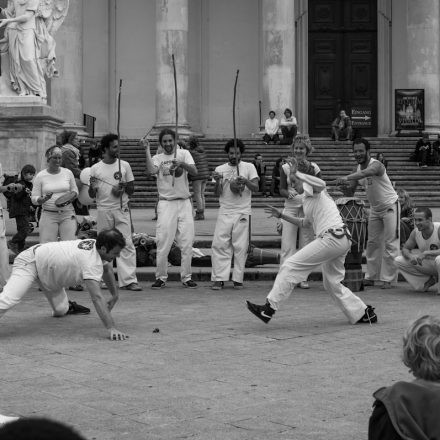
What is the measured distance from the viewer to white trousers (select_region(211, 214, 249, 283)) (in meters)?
12.7

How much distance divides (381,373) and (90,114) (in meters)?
28.8

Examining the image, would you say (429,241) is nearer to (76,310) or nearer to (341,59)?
(76,310)

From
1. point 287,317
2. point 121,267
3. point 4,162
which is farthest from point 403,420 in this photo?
point 4,162

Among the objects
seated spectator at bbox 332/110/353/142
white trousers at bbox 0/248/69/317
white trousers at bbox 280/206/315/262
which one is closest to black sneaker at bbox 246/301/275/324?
white trousers at bbox 0/248/69/317

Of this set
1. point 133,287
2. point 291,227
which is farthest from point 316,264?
point 133,287

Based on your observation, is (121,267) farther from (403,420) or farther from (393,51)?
(393,51)

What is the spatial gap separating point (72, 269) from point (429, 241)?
15.1 feet

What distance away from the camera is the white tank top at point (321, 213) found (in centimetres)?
984

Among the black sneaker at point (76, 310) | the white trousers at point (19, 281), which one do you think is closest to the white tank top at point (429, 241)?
the black sneaker at point (76, 310)

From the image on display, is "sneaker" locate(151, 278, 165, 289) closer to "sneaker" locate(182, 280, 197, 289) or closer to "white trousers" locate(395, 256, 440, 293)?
"sneaker" locate(182, 280, 197, 289)

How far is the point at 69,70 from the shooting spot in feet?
108

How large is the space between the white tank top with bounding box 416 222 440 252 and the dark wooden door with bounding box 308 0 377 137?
24.1 m

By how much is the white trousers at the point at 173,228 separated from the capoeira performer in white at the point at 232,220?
0.31m

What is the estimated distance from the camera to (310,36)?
120ft
